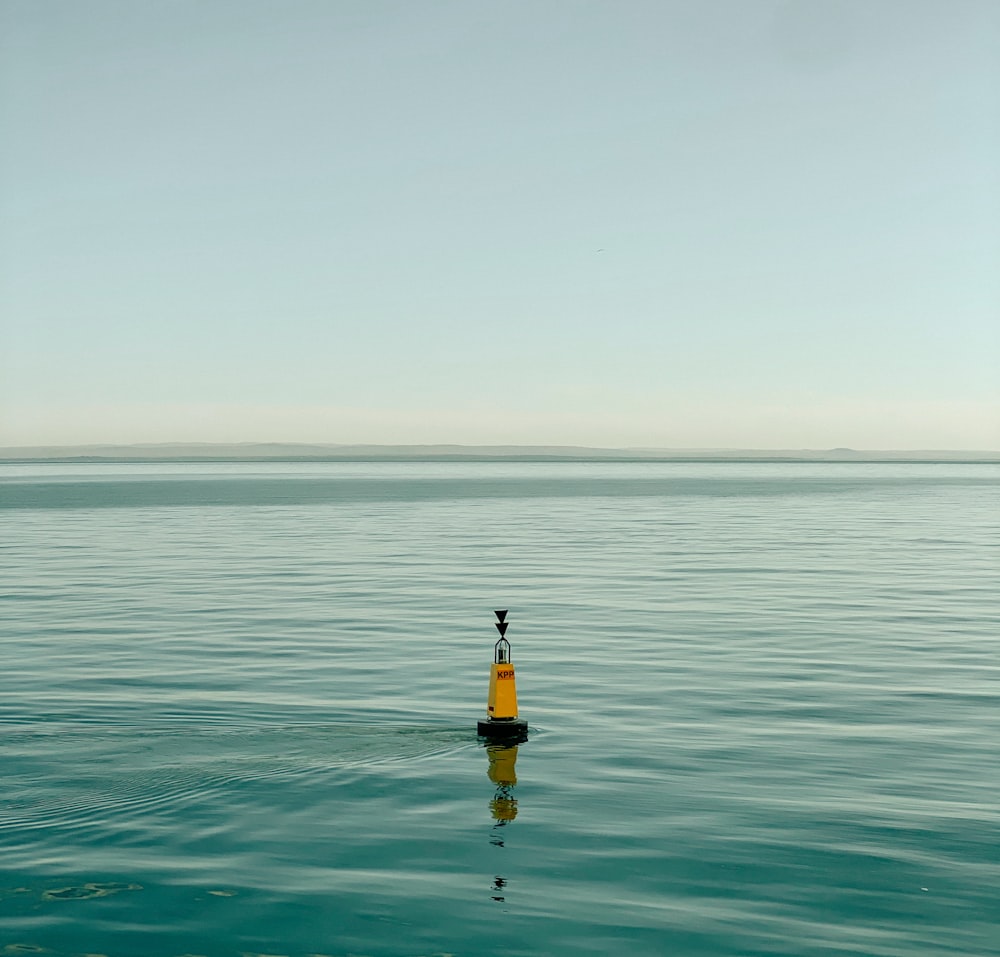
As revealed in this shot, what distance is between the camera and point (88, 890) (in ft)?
34.3

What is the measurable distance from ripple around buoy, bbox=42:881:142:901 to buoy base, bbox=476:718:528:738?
20.9ft

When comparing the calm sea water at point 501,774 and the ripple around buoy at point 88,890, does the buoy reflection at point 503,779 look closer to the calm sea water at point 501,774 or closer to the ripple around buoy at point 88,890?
the calm sea water at point 501,774

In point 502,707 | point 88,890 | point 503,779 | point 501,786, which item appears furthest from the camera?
point 502,707

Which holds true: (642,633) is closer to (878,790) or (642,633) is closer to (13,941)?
(878,790)

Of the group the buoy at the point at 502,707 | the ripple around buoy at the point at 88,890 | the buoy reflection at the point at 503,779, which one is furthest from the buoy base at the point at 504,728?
the ripple around buoy at the point at 88,890

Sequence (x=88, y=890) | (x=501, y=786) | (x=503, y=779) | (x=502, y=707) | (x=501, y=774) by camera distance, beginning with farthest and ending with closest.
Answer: (x=502, y=707)
(x=501, y=774)
(x=503, y=779)
(x=501, y=786)
(x=88, y=890)

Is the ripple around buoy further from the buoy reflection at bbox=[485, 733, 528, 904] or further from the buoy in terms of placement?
the buoy

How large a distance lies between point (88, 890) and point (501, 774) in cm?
533

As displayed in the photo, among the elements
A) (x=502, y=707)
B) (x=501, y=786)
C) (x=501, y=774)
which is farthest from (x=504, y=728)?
(x=501, y=786)

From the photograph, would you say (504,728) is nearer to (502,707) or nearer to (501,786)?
(502,707)

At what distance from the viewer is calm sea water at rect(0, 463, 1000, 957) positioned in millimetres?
9930

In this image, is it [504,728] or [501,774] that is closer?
[501,774]

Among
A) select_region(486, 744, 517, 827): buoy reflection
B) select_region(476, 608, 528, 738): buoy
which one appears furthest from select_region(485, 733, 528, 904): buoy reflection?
select_region(476, 608, 528, 738): buoy

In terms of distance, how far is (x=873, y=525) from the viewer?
2810 inches
